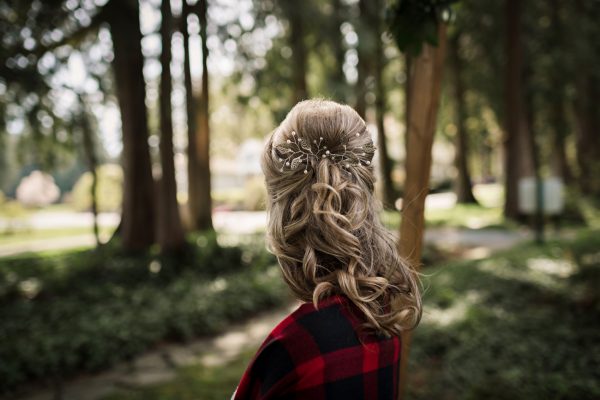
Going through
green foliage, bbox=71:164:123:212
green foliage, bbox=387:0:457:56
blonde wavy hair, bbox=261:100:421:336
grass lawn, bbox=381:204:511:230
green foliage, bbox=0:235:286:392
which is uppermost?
green foliage, bbox=387:0:457:56

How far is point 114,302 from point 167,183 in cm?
313

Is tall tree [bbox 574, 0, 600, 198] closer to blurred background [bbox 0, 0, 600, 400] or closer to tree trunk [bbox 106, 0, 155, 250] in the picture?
blurred background [bbox 0, 0, 600, 400]

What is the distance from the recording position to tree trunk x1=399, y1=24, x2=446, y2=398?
93.6 inches

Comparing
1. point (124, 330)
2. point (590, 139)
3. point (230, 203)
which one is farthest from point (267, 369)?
point (230, 203)

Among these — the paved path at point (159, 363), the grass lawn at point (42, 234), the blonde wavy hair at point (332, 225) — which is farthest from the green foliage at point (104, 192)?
the blonde wavy hair at point (332, 225)

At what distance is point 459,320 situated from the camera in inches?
217

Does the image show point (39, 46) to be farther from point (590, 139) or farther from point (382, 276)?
point (590, 139)

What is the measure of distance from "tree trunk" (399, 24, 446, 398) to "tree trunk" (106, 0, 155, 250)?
970 cm

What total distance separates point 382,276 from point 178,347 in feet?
17.4

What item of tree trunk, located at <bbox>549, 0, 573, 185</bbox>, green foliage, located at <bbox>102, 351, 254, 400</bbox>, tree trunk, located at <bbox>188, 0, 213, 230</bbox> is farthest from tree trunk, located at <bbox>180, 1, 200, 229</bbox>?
tree trunk, located at <bbox>549, 0, 573, 185</bbox>

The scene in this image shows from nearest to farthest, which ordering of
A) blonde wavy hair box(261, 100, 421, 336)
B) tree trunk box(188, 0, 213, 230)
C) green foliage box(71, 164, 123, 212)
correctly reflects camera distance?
blonde wavy hair box(261, 100, 421, 336)
tree trunk box(188, 0, 213, 230)
green foliage box(71, 164, 123, 212)

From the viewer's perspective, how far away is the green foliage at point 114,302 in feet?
18.1

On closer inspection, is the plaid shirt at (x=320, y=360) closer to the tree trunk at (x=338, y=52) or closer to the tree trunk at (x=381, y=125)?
the tree trunk at (x=338, y=52)

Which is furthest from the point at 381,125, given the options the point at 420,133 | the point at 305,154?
the point at 305,154
